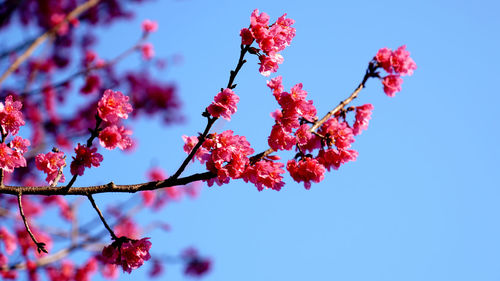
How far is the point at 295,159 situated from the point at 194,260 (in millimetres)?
7259

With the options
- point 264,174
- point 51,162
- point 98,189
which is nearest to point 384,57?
point 264,174

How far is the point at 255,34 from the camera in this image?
8.59 feet

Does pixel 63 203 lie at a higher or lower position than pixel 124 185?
higher

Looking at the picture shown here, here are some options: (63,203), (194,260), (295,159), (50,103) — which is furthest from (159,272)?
(295,159)

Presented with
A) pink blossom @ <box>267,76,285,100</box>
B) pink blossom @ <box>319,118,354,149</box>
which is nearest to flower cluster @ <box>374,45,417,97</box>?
pink blossom @ <box>319,118,354,149</box>

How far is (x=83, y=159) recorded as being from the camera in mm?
2623

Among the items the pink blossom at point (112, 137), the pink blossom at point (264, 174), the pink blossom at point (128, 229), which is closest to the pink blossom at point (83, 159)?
the pink blossom at point (112, 137)

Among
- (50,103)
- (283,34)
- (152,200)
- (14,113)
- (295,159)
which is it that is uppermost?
(50,103)

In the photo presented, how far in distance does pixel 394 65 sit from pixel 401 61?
0.07 m

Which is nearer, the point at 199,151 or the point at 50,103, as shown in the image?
the point at 199,151

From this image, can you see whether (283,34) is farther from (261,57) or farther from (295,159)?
(295,159)

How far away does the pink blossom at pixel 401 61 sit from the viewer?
3.35 meters

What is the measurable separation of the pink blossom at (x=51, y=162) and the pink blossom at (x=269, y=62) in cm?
146

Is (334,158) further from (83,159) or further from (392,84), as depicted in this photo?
(83,159)
